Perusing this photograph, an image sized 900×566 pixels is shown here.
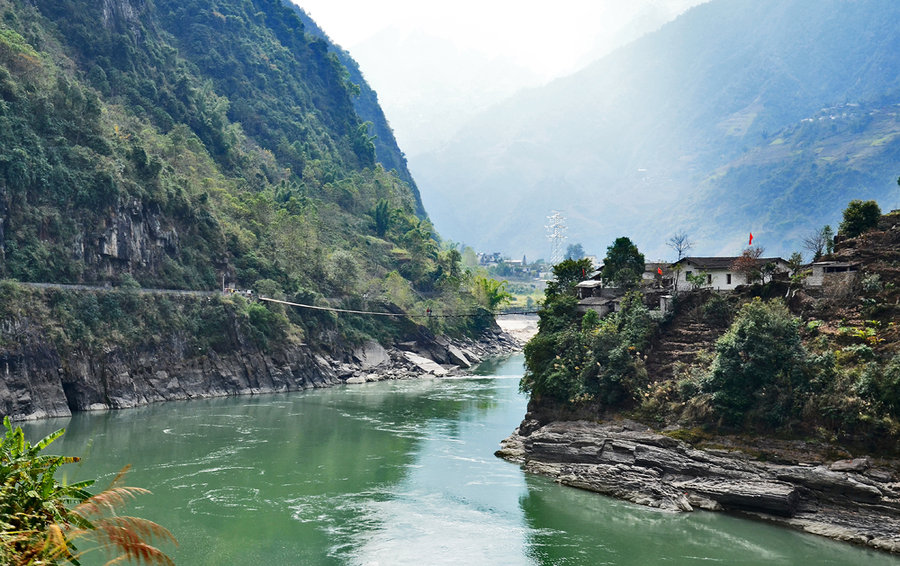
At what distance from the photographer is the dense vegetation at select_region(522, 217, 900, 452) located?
28797 millimetres

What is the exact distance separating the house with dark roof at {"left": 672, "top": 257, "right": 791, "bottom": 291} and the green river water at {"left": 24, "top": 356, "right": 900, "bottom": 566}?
516 inches

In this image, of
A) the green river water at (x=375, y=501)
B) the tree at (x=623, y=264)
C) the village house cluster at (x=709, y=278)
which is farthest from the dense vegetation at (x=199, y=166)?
the village house cluster at (x=709, y=278)

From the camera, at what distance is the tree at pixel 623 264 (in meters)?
45.4

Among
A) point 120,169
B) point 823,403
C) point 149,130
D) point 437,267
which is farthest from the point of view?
point 437,267

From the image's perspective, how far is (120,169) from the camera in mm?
59031

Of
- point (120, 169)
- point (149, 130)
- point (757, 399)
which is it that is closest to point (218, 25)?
point (149, 130)

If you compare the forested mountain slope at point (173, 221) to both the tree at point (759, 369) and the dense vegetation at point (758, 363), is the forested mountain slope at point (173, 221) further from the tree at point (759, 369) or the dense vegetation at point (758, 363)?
the tree at point (759, 369)

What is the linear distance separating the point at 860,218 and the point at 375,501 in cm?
2730

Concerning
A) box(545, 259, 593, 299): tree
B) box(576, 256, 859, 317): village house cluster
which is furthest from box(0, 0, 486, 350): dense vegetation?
box(576, 256, 859, 317): village house cluster

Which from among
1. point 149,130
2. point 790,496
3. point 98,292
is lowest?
point 790,496

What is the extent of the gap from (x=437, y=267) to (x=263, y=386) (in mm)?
37482

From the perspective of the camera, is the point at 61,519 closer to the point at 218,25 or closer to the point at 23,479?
the point at 23,479

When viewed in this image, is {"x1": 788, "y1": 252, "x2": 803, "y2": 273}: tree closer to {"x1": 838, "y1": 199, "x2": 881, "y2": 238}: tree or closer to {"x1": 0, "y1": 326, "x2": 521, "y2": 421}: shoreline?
{"x1": 838, "y1": 199, "x2": 881, "y2": 238}: tree

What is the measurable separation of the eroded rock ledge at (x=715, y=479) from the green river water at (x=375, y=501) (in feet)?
2.22
